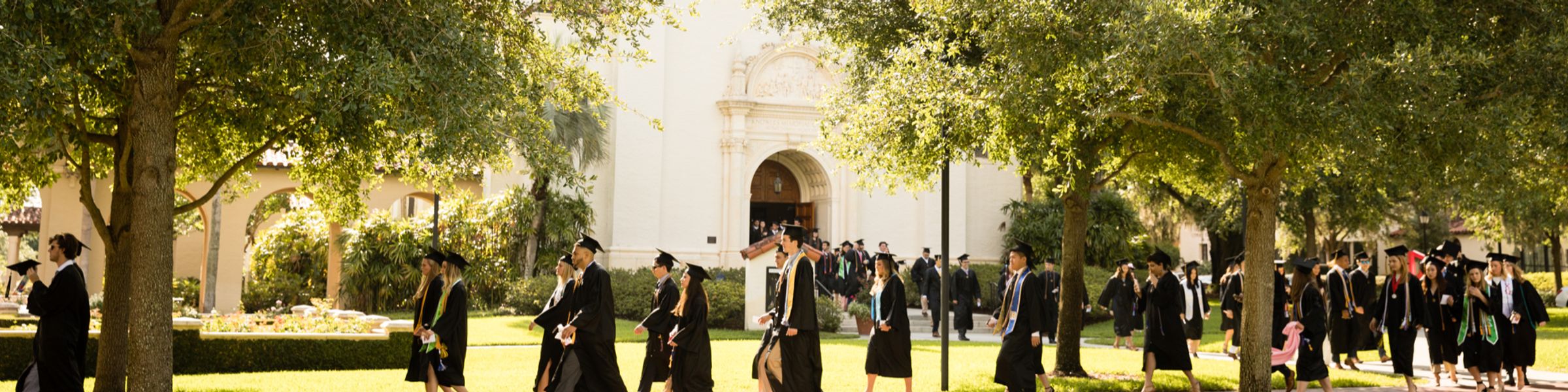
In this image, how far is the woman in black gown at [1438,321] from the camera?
1372 centimetres

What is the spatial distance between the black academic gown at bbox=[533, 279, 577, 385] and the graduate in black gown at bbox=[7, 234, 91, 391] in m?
3.79

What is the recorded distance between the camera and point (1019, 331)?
11.2 metres

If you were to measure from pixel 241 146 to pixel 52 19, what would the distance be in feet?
15.5

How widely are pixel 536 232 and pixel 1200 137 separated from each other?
2039cm

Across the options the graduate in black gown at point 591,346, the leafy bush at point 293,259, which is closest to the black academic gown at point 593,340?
the graduate in black gown at point 591,346

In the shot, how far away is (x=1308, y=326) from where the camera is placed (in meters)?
12.2

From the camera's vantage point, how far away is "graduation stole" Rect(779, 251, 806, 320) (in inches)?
418

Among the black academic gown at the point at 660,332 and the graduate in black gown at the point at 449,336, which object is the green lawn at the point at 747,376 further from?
the graduate in black gown at the point at 449,336

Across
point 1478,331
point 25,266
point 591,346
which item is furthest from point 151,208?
point 1478,331

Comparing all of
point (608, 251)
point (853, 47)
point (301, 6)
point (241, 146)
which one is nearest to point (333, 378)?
point (241, 146)

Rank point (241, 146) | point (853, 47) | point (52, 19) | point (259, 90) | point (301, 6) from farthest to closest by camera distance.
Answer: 1. point (853, 47)
2. point (241, 146)
3. point (259, 90)
4. point (301, 6)
5. point (52, 19)

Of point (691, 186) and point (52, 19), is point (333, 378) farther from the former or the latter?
point (691, 186)

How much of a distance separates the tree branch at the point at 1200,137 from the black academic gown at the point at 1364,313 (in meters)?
5.21

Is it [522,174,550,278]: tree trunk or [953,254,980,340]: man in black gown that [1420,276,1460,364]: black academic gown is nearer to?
[953,254,980,340]: man in black gown
